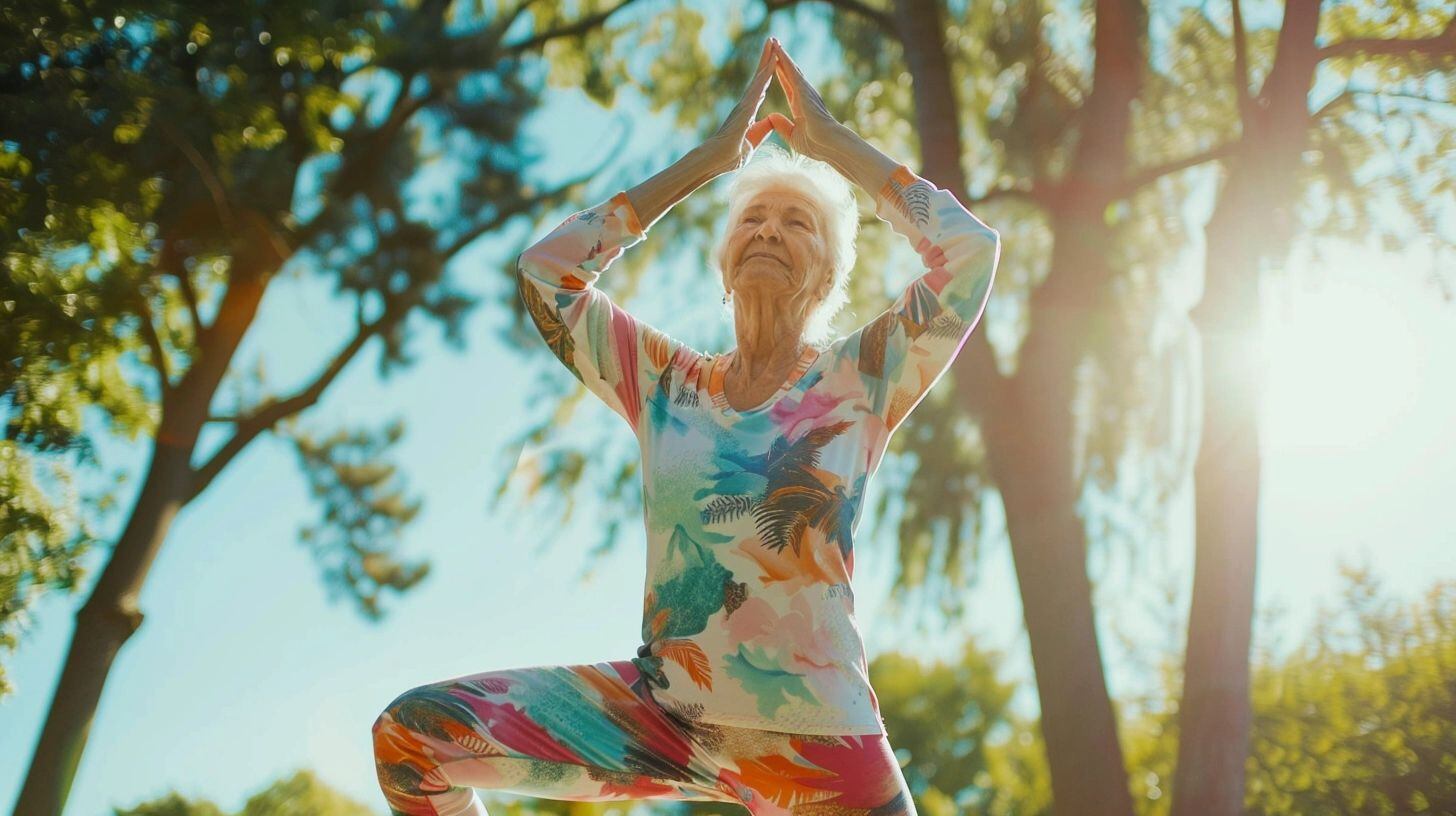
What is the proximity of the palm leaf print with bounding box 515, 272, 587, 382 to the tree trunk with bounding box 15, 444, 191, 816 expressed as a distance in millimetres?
4445

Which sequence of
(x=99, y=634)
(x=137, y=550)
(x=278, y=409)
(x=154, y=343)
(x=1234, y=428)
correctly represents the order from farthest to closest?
(x=278, y=409), (x=154, y=343), (x=137, y=550), (x=99, y=634), (x=1234, y=428)

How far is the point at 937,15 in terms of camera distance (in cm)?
577

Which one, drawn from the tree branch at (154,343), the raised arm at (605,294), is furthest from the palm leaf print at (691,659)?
the tree branch at (154,343)

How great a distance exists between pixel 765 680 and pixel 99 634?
4.87 metres

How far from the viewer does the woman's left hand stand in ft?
6.26

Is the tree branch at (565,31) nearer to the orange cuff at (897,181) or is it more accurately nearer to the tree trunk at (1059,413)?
the tree trunk at (1059,413)

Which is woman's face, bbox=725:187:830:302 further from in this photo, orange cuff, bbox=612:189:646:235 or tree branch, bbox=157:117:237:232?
tree branch, bbox=157:117:237:232

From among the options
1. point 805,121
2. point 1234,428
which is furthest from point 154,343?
point 805,121

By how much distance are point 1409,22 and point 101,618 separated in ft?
20.1

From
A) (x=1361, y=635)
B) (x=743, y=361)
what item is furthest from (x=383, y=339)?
(x=743, y=361)

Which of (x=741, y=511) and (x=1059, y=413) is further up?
(x=1059, y=413)

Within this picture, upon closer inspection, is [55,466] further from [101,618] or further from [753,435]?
[753,435]

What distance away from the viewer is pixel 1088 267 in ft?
17.4

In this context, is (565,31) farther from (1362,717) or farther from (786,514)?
(786,514)
